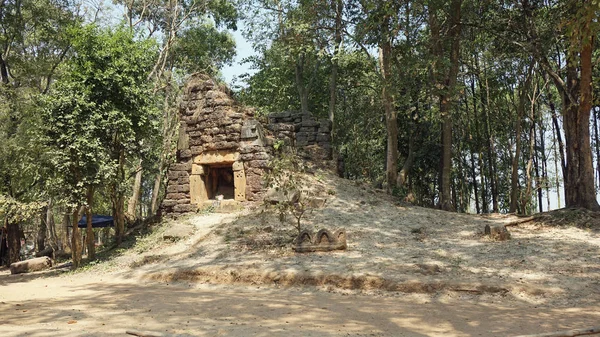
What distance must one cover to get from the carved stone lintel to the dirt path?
1995 millimetres

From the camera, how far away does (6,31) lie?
57.1 ft

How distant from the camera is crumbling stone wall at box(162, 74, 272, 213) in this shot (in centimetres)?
1476

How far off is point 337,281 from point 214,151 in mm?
7916

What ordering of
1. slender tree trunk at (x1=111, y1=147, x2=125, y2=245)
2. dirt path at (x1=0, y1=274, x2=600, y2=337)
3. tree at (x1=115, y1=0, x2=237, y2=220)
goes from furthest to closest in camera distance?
tree at (x1=115, y1=0, x2=237, y2=220)
slender tree trunk at (x1=111, y1=147, x2=125, y2=245)
dirt path at (x1=0, y1=274, x2=600, y2=337)

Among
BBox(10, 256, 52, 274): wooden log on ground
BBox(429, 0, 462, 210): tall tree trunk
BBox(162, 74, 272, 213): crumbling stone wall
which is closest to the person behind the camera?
BBox(10, 256, 52, 274): wooden log on ground

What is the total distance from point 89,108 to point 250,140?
464 centimetres

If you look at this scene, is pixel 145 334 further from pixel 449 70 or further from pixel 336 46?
pixel 336 46

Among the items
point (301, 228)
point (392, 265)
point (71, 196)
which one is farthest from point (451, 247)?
point (71, 196)

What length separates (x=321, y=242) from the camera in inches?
416

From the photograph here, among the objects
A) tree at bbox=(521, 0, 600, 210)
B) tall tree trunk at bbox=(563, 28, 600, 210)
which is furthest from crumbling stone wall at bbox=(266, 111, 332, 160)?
tall tree trunk at bbox=(563, 28, 600, 210)

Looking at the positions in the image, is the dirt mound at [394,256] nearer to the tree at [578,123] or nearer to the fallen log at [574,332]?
the tree at [578,123]

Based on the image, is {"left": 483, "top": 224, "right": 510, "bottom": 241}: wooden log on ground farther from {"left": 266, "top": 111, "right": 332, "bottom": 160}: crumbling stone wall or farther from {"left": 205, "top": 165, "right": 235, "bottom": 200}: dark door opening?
{"left": 205, "top": 165, "right": 235, "bottom": 200}: dark door opening

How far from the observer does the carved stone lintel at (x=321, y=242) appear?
1049 centimetres

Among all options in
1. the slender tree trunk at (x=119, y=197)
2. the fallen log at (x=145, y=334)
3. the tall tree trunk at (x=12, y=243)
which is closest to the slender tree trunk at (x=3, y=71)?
the tall tree trunk at (x=12, y=243)
